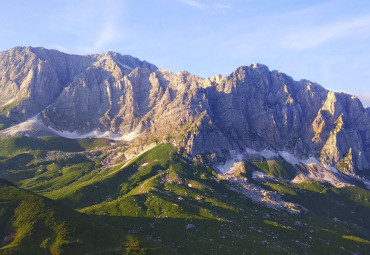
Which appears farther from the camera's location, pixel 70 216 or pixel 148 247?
pixel 70 216

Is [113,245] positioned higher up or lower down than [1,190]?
lower down

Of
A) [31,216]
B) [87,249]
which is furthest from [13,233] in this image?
[87,249]

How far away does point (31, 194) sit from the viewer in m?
196

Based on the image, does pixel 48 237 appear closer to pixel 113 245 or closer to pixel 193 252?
pixel 113 245

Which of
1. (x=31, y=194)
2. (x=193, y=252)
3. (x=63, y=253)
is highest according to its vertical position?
(x=31, y=194)

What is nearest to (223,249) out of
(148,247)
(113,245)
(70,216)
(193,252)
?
(193,252)

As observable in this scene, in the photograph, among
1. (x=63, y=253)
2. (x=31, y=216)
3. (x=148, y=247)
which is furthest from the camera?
(x=31, y=216)

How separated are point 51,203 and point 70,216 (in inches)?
772

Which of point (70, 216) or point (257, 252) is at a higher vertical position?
point (70, 216)

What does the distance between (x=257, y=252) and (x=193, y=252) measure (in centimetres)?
3786

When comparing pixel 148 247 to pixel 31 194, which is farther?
pixel 31 194

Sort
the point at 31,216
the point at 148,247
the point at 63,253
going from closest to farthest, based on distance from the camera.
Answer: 1. the point at 63,253
2. the point at 148,247
3. the point at 31,216

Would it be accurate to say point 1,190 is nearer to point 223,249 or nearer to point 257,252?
point 223,249

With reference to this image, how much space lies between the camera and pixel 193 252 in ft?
636
